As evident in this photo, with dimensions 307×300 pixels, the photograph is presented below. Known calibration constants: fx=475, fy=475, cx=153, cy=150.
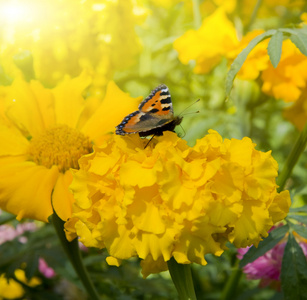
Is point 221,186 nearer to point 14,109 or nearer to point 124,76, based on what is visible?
point 14,109

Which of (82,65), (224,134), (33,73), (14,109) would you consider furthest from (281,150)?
(14,109)

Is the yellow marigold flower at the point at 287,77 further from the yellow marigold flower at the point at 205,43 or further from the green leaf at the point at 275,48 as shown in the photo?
the green leaf at the point at 275,48

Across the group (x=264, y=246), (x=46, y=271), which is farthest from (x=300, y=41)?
(x=46, y=271)

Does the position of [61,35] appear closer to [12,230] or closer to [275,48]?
[275,48]

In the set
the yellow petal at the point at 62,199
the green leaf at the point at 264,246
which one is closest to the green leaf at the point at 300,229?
the green leaf at the point at 264,246

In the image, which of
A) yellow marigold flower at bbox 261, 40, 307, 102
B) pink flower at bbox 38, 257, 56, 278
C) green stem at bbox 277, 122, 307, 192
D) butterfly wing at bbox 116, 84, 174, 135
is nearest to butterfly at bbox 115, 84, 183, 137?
butterfly wing at bbox 116, 84, 174, 135

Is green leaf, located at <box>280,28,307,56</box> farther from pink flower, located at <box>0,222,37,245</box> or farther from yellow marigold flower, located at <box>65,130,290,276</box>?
pink flower, located at <box>0,222,37,245</box>
